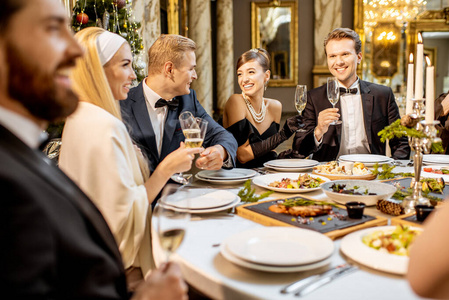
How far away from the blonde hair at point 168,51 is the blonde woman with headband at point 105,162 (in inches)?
40.1

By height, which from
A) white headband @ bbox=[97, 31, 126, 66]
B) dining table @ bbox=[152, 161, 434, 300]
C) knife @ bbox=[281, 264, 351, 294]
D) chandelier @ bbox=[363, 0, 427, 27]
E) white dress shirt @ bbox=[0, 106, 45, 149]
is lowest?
dining table @ bbox=[152, 161, 434, 300]

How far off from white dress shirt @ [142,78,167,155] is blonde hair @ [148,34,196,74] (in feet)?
0.53

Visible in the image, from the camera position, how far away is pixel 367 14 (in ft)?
30.3

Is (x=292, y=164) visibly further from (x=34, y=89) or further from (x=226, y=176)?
(x=34, y=89)

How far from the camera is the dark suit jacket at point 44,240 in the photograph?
0.71 m

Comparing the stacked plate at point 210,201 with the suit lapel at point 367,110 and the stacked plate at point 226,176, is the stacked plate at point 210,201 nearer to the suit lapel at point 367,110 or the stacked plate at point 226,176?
the stacked plate at point 226,176

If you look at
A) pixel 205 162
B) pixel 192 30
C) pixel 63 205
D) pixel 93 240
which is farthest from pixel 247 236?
pixel 192 30

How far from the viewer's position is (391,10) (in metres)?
9.31

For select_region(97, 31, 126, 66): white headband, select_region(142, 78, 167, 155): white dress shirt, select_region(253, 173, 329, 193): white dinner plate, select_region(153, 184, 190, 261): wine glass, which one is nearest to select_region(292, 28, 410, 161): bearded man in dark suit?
select_region(253, 173, 329, 193): white dinner plate

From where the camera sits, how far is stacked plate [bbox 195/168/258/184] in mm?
2279

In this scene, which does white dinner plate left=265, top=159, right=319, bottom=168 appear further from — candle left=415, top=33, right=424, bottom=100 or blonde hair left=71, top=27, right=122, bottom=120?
blonde hair left=71, top=27, right=122, bottom=120

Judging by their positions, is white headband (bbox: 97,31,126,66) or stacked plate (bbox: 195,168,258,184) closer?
white headband (bbox: 97,31,126,66)

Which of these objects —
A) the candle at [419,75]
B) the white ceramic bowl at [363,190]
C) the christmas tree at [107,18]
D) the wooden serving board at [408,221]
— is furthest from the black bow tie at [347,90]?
the christmas tree at [107,18]

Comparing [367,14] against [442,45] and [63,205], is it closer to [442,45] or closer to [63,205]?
[442,45]
